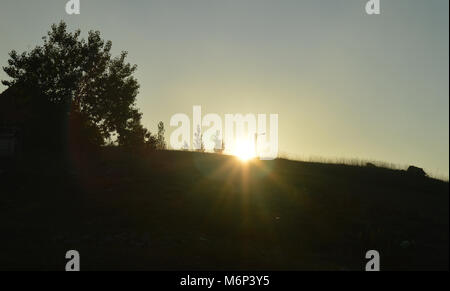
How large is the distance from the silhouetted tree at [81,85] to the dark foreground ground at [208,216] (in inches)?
112

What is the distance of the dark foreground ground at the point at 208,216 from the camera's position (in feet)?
78.6

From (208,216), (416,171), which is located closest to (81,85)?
(208,216)

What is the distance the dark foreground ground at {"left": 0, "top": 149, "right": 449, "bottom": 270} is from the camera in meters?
24.0

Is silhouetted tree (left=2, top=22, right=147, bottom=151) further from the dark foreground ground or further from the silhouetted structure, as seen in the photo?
the silhouetted structure

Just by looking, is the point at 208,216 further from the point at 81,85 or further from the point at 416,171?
the point at 416,171

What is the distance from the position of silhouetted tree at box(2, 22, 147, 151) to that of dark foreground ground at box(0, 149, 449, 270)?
9.33ft

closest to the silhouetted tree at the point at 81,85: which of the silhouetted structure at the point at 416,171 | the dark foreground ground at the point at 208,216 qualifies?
the dark foreground ground at the point at 208,216

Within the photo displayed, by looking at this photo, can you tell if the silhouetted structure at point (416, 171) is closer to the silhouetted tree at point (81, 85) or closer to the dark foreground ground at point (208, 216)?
the dark foreground ground at point (208, 216)

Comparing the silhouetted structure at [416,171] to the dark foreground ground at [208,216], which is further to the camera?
the silhouetted structure at [416,171]

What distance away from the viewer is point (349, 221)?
35.3 meters

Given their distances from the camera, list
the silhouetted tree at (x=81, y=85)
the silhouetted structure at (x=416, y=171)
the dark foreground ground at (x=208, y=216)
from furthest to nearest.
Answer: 1. the silhouetted structure at (x=416, y=171)
2. the silhouetted tree at (x=81, y=85)
3. the dark foreground ground at (x=208, y=216)

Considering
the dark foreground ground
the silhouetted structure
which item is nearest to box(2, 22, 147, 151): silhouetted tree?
the dark foreground ground

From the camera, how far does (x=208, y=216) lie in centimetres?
3294

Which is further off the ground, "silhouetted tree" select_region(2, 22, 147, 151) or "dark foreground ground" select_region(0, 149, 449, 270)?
"silhouetted tree" select_region(2, 22, 147, 151)
